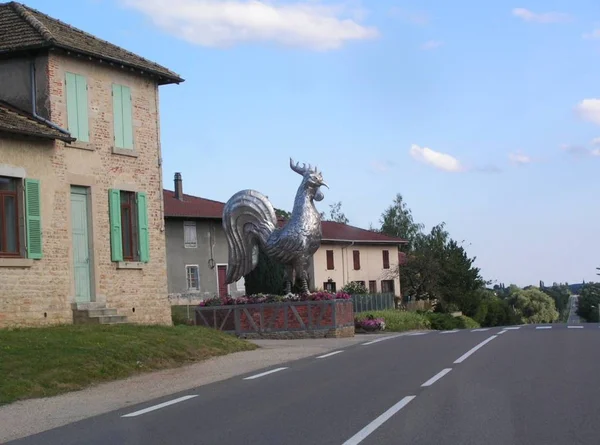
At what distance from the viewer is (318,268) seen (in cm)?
5775

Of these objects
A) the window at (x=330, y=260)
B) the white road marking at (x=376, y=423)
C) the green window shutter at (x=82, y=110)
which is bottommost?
the white road marking at (x=376, y=423)

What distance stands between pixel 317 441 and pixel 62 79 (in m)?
16.7

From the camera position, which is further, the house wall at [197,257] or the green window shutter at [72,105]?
the house wall at [197,257]

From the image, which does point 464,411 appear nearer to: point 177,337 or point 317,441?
point 317,441

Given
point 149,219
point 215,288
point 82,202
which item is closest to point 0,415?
point 82,202

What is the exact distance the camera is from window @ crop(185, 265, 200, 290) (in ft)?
164

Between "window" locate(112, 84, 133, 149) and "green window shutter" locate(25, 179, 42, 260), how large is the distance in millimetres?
3489

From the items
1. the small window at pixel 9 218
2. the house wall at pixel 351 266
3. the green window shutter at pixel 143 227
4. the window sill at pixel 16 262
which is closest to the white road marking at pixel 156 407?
the window sill at pixel 16 262

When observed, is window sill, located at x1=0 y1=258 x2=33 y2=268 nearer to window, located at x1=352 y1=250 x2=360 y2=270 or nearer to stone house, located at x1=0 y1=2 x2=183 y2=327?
stone house, located at x1=0 y1=2 x2=183 y2=327

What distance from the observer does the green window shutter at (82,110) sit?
76.2 ft

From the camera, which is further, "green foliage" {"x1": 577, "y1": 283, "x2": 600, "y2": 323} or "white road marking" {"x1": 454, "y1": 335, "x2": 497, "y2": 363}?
"green foliage" {"x1": 577, "y1": 283, "x2": 600, "y2": 323}

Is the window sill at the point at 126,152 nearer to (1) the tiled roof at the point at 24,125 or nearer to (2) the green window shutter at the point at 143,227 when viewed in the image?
(2) the green window shutter at the point at 143,227

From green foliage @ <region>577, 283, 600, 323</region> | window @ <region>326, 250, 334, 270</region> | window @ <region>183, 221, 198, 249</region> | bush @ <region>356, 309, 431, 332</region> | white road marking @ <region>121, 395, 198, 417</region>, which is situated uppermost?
window @ <region>183, 221, 198, 249</region>

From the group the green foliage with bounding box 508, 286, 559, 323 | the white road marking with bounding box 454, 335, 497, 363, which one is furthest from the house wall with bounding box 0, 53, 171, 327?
the green foliage with bounding box 508, 286, 559, 323
